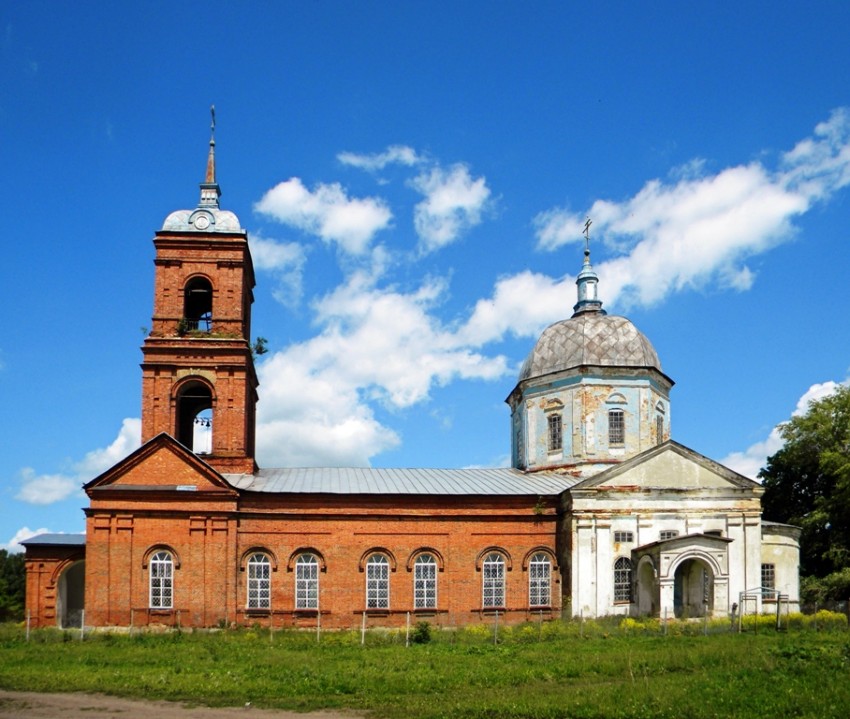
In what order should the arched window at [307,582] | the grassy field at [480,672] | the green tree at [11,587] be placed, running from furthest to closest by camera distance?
the green tree at [11,587] → the arched window at [307,582] → the grassy field at [480,672]

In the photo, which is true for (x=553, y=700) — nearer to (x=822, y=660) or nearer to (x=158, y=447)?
(x=822, y=660)

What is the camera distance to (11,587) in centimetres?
6894

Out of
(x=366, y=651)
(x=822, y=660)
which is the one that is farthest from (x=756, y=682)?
(x=366, y=651)

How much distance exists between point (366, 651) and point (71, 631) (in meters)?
9.94

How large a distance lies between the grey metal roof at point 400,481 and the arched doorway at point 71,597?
646 centimetres

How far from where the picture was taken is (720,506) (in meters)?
29.8

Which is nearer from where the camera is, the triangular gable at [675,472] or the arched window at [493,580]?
the triangular gable at [675,472]

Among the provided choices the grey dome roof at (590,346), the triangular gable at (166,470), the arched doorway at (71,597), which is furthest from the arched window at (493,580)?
the arched doorway at (71,597)

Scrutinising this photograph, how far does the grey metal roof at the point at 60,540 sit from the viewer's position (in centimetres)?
3009

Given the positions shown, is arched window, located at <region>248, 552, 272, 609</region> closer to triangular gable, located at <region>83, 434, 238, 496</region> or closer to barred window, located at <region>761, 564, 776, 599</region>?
triangular gable, located at <region>83, 434, 238, 496</region>

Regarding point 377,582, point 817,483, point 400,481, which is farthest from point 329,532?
point 817,483

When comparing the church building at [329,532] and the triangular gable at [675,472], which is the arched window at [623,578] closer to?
the church building at [329,532]

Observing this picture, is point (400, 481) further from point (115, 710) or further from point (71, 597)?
point (115, 710)

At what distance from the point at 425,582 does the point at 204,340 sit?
10.4m
